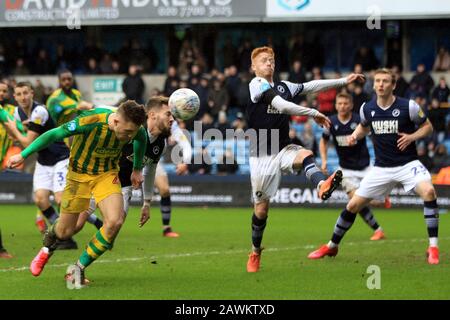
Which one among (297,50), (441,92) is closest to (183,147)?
(441,92)

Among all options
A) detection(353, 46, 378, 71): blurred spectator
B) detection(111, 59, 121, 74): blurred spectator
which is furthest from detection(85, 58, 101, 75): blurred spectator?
detection(353, 46, 378, 71): blurred spectator

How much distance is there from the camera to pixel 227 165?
24188 millimetres

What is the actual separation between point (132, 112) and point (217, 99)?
58.3 feet

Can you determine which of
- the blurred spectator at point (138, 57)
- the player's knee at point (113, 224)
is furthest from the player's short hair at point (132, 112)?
the blurred spectator at point (138, 57)

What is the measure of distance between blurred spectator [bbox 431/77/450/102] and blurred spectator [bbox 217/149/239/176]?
5465 mm

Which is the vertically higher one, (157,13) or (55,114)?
(157,13)

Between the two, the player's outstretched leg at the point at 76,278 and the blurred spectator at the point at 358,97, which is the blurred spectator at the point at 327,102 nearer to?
the blurred spectator at the point at 358,97

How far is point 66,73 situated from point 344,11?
1425 centimetres

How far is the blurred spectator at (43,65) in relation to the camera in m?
31.4

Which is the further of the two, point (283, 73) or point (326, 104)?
point (283, 73)

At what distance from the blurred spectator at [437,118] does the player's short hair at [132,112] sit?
16601 millimetres

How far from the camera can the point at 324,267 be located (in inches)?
451
